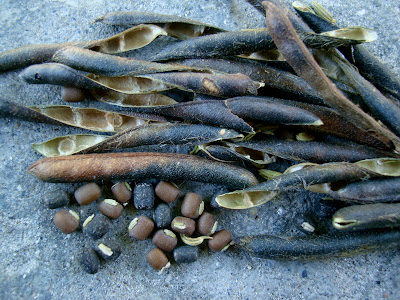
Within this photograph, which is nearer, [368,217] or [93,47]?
[368,217]

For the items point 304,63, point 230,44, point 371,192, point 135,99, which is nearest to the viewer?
point 304,63

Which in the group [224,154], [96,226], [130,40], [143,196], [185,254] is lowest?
[185,254]

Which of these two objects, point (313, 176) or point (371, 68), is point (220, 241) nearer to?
point (313, 176)

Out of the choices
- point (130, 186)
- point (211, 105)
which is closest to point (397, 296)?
point (211, 105)

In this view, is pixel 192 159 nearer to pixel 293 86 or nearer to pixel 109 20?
pixel 293 86

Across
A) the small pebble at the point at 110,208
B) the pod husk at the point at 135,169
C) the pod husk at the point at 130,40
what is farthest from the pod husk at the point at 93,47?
the small pebble at the point at 110,208

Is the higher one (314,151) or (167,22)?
(167,22)

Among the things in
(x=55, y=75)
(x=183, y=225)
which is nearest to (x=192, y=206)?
(x=183, y=225)
